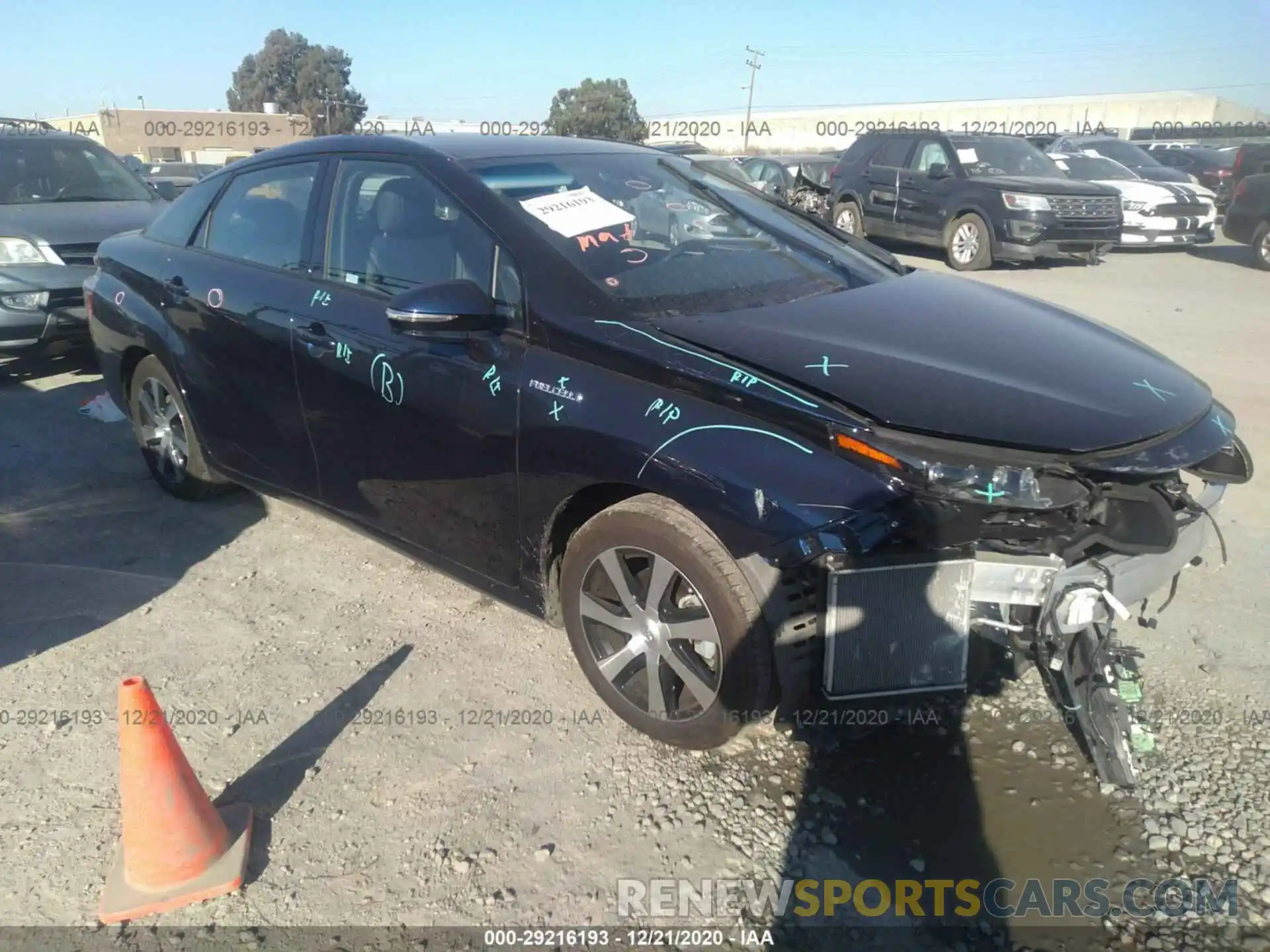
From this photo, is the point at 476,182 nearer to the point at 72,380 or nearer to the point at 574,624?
Result: the point at 574,624

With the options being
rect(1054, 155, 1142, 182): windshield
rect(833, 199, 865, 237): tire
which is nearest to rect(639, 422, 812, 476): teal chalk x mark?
rect(833, 199, 865, 237): tire

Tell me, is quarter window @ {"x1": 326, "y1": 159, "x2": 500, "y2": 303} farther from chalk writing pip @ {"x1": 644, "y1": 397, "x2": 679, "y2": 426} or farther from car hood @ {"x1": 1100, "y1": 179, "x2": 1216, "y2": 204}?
car hood @ {"x1": 1100, "y1": 179, "x2": 1216, "y2": 204}

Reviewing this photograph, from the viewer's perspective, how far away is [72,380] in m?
6.98


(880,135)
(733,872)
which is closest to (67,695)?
(733,872)

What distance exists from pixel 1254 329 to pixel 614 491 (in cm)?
804

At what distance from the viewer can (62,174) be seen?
25.3ft

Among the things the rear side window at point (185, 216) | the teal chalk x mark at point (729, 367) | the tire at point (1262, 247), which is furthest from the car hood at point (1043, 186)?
the teal chalk x mark at point (729, 367)

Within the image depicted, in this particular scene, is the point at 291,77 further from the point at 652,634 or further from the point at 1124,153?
the point at 652,634

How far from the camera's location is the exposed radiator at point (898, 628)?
2.37 metres

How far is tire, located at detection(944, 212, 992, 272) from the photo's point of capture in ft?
39.4

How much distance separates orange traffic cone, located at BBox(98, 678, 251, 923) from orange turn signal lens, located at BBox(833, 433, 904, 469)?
185cm

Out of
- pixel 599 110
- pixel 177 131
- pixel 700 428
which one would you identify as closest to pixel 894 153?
pixel 700 428

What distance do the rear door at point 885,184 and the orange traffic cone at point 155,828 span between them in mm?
12825

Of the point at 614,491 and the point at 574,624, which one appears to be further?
the point at 574,624
